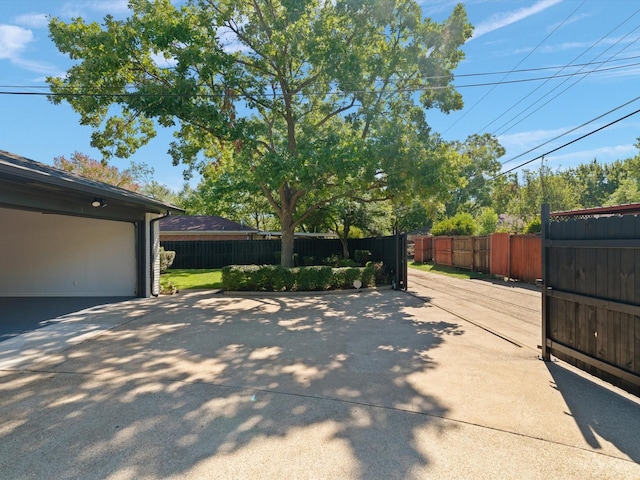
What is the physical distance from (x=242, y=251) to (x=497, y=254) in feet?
40.2

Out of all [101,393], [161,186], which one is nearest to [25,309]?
[101,393]

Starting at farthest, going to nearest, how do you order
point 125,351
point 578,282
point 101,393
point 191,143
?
1. point 191,143
2. point 125,351
3. point 578,282
4. point 101,393

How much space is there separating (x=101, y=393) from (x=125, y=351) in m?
1.51

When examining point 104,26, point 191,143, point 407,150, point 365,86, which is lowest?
point 407,150

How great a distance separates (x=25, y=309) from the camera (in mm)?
8070

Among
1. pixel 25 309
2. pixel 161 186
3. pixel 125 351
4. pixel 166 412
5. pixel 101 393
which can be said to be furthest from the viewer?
pixel 161 186

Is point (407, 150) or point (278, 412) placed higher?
point (407, 150)

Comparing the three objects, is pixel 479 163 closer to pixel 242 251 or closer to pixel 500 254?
→ pixel 500 254

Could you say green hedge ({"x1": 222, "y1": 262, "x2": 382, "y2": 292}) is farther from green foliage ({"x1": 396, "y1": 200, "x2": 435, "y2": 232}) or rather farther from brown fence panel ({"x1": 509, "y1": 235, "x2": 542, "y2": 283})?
green foliage ({"x1": 396, "y1": 200, "x2": 435, "y2": 232})

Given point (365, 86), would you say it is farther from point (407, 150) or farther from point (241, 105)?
point (241, 105)

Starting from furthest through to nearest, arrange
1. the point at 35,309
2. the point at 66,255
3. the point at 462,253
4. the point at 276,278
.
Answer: the point at 462,253 → the point at 276,278 → the point at 66,255 → the point at 35,309

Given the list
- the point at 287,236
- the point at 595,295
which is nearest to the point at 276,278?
the point at 287,236

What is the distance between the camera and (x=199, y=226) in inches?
842

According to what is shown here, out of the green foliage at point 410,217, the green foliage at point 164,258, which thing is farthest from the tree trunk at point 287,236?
the green foliage at point 410,217
